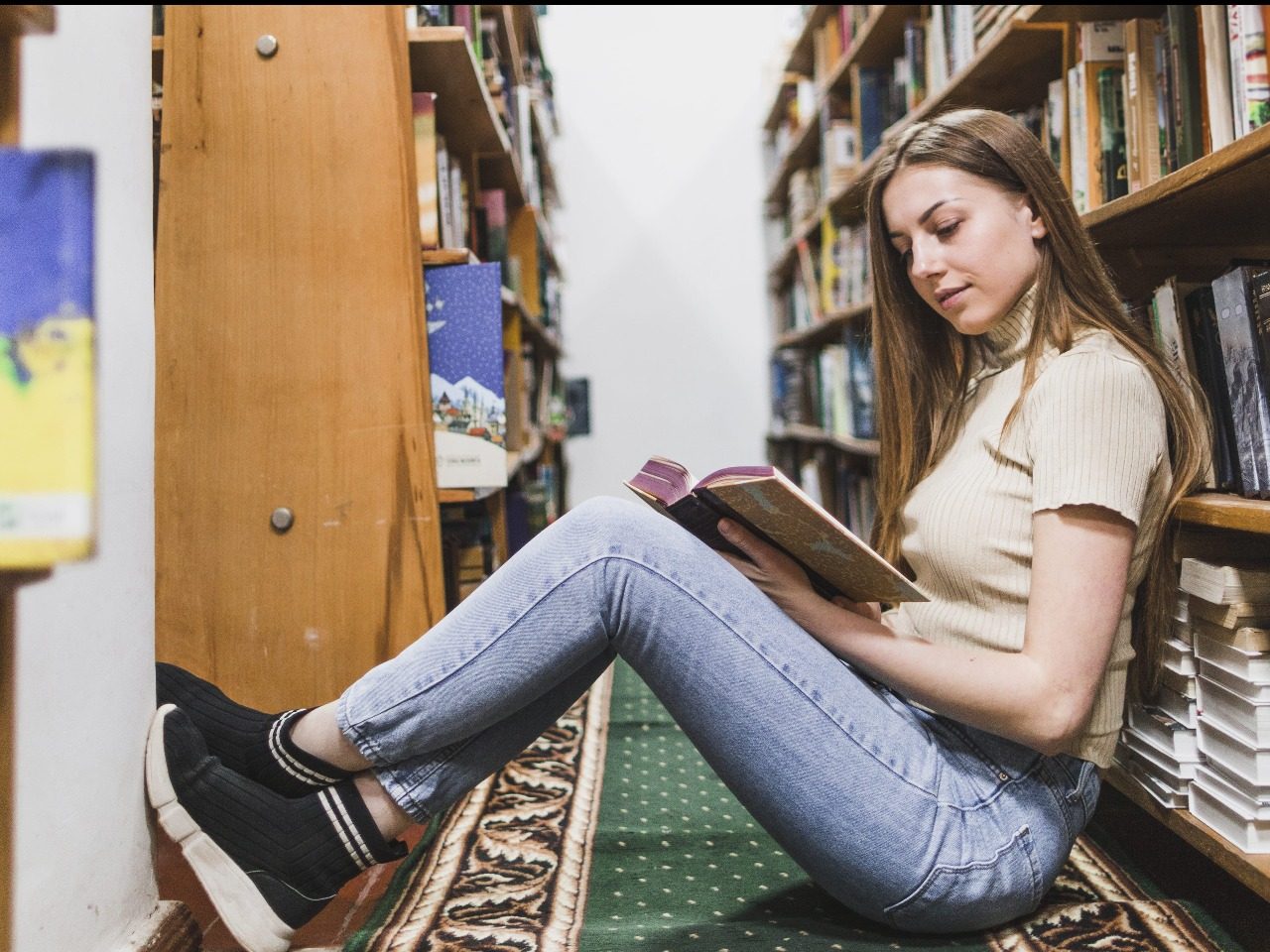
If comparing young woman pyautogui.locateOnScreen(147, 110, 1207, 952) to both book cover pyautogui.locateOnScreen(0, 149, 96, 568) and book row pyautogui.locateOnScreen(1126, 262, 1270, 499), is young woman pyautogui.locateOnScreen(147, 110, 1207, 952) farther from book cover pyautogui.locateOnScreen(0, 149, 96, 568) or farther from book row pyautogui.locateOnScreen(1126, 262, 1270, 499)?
book cover pyautogui.locateOnScreen(0, 149, 96, 568)

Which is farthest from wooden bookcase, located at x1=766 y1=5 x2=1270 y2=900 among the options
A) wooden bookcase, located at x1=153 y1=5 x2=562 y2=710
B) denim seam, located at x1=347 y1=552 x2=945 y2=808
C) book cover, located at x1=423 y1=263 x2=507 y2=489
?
wooden bookcase, located at x1=153 y1=5 x2=562 y2=710

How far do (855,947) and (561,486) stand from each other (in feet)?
10.3

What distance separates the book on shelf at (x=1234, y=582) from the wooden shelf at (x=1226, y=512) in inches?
1.5

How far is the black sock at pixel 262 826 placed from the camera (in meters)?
0.93

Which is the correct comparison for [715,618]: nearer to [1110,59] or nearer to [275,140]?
[275,140]

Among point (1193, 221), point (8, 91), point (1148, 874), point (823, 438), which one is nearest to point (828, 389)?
point (823, 438)

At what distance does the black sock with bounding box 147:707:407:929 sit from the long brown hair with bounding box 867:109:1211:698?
67cm

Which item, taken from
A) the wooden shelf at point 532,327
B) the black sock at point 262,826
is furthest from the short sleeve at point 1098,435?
the wooden shelf at point 532,327

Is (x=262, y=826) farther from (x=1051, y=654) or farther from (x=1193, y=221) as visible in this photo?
(x=1193, y=221)

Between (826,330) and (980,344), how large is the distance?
2281mm

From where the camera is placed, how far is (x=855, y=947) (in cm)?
98

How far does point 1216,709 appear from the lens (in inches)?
40.1

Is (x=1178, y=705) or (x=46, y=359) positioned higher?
(x=46, y=359)

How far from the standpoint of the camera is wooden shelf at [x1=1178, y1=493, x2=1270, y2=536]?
0.89 metres
